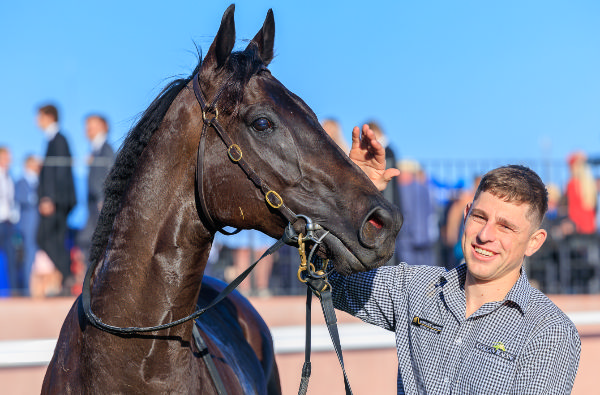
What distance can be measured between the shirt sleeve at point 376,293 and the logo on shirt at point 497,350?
0.46 metres

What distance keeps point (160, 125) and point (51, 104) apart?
15.5 feet

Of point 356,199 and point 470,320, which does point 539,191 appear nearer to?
point 470,320

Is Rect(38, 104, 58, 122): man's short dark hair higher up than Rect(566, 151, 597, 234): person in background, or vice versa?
Rect(38, 104, 58, 122): man's short dark hair

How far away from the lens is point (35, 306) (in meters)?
6.11

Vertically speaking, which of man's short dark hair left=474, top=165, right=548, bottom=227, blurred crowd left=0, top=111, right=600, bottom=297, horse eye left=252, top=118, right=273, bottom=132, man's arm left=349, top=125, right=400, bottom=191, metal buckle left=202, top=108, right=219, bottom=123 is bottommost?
blurred crowd left=0, top=111, right=600, bottom=297

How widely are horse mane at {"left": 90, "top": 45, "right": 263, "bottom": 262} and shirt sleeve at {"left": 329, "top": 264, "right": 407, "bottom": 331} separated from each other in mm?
938

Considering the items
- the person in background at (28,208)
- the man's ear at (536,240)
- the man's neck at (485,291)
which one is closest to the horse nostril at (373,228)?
the man's neck at (485,291)

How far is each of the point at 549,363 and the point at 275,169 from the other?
44.1 inches

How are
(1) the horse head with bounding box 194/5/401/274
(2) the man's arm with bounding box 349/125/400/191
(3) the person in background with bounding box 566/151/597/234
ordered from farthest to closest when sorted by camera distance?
(3) the person in background with bounding box 566/151/597/234 < (2) the man's arm with bounding box 349/125/400/191 < (1) the horse head with bounding box 194/5/401/274

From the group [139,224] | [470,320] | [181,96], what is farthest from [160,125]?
[470,320]

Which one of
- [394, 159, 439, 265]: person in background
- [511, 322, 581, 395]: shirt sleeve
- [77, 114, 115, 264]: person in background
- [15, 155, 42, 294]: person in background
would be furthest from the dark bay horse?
[394, 159, 439, 265]: person in background

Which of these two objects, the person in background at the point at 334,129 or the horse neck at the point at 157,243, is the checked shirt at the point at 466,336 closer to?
the horse neck at the point at 157,243

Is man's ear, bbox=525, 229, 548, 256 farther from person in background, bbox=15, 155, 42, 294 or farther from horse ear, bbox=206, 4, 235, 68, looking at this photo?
person in background, bbox=15, 155, 42, 294

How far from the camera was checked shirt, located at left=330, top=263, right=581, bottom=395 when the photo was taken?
88.5 inches
